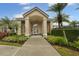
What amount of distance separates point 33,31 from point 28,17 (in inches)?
63.3

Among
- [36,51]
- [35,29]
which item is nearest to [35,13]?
[35,29]

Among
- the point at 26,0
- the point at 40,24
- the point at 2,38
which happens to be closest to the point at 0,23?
the point at 2,38

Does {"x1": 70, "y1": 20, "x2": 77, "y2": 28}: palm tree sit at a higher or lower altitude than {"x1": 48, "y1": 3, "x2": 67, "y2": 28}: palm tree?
lower

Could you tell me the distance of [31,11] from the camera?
20.0 metres

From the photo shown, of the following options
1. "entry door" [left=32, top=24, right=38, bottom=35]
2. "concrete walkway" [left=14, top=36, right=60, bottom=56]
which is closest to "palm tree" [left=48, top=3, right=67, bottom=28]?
"entry door" [left=32, top=24, right=38, bottom=35]

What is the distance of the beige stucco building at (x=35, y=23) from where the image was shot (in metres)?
19.8

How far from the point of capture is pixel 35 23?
21516 mm

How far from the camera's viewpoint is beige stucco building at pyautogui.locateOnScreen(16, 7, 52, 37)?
19844 millimetres

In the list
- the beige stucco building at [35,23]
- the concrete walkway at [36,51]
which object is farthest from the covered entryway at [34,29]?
the concrete walkway at [36,51]

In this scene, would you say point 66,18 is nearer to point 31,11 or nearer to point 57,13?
point 57,13

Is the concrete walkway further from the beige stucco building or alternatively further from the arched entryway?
the arched entryway

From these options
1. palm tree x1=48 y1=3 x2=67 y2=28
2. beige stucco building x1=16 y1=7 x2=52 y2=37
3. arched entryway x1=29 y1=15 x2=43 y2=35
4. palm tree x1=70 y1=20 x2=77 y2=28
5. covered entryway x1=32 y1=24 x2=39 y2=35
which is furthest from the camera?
covered entryway x1=32 y1=24 x2=39 y2=35

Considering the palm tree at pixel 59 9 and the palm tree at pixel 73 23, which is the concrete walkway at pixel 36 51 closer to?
the palm tree at pixel 73 23

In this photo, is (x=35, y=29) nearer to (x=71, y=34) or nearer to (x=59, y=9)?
(x=59, y=9)
